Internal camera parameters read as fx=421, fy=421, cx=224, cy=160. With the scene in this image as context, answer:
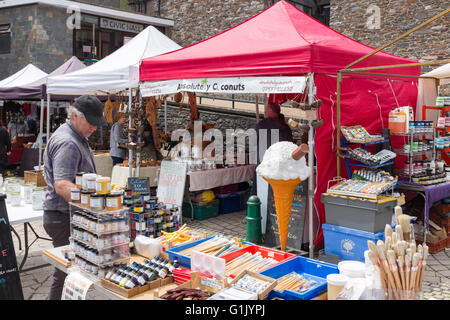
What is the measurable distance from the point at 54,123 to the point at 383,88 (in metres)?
11.0

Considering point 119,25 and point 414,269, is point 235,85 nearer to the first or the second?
point 414,269

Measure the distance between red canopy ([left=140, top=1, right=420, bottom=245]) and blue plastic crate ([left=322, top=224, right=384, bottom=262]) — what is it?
0.34 metres

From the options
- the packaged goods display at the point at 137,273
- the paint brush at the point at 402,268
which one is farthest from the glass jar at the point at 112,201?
the paint brush at the point at 402,268

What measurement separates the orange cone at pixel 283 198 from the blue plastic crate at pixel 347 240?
445mm

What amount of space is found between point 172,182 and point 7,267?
3.80 m

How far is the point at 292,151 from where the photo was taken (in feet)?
14.1

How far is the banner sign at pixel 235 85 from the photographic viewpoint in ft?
15.1

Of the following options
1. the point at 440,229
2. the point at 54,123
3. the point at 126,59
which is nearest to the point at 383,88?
the point at 440,229

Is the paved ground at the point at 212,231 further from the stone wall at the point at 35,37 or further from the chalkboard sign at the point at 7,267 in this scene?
the stone wall at the point at 35,37

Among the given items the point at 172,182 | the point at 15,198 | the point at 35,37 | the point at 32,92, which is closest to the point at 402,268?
the point at 15,198

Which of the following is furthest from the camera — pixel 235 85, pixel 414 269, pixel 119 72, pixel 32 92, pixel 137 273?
pixel 32 92

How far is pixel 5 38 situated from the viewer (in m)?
15.4
